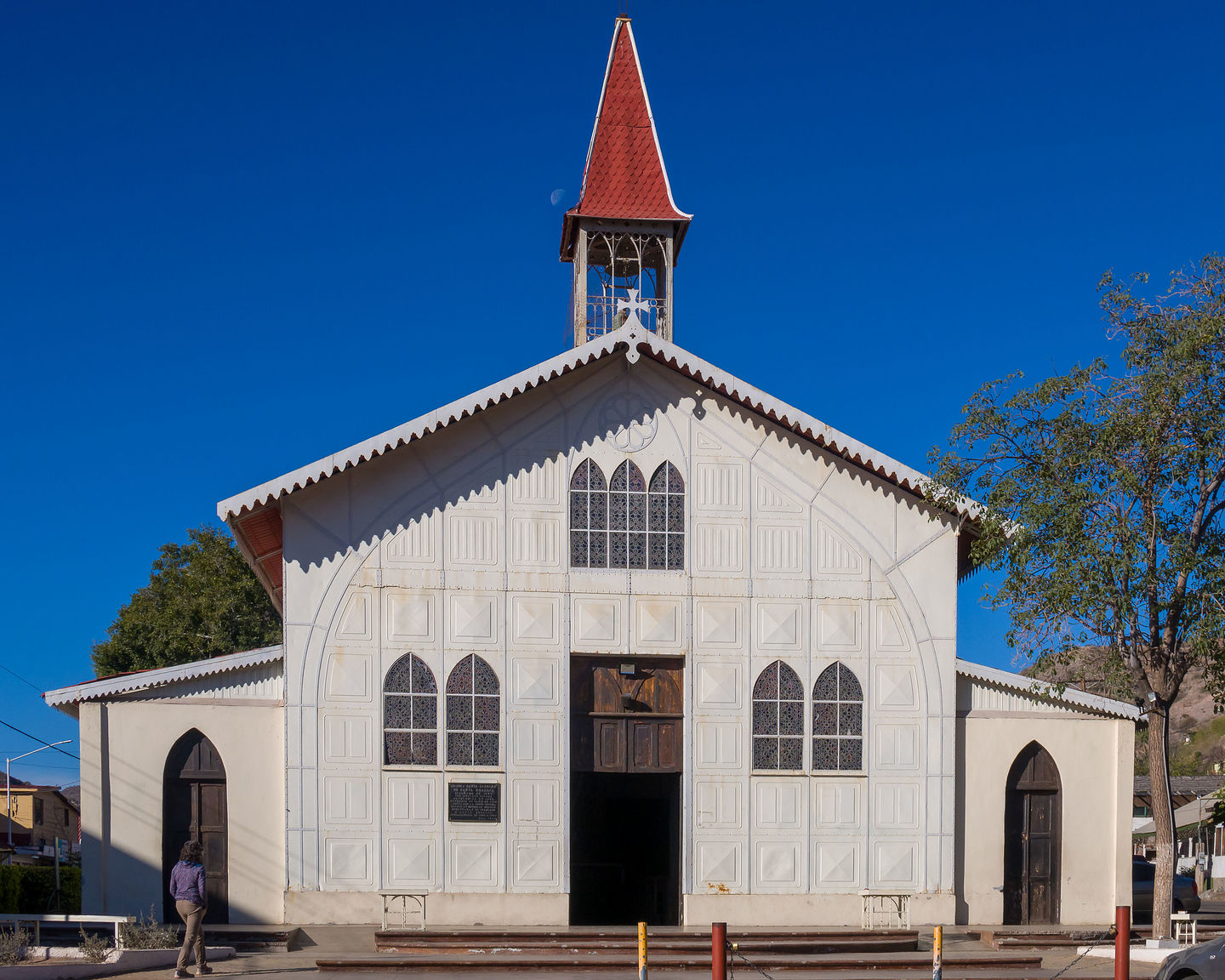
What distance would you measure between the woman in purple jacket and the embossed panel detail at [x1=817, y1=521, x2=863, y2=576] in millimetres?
10190

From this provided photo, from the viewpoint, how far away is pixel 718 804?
20.8 metres

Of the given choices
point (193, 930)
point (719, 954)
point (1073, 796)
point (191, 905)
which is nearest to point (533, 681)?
point (191, 905)

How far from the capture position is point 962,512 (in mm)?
20891

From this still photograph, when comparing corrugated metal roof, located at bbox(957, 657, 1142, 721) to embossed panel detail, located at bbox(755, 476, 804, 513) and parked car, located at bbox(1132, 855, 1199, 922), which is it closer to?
embossed panel detail, located at bbox(755, 476, 804, 513)

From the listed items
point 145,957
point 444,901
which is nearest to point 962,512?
point 444,901

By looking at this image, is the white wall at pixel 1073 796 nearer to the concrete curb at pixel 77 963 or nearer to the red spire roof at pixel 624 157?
the red spire roof at pixel 624 157

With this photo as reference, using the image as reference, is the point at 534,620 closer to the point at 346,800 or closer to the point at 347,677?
the point at 347,677

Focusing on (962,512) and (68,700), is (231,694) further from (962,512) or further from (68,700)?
(962,512)

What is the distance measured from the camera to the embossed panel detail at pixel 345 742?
20250 millimetres

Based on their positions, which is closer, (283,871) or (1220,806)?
(283,871)

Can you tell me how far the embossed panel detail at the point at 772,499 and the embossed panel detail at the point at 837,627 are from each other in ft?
5.27

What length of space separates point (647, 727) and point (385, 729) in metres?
4.00

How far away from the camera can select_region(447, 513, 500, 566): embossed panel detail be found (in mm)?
20797

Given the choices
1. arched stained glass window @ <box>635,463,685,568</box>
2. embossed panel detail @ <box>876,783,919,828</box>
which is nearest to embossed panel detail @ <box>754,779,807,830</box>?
embossed panel detail @ <box>876,783,919,828</box>
